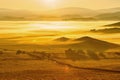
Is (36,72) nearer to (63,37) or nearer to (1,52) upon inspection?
(1,52)

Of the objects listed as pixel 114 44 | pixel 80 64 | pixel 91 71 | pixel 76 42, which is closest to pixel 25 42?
pixel 76 42

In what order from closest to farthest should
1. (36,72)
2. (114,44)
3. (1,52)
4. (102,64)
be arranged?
(36,72), (102,64), (1,52), (114,44)

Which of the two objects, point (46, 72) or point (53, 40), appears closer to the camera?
point (46, 72)

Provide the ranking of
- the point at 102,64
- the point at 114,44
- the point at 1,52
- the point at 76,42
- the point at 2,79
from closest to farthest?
1. the point at 2,79
2. the point at 102,64
3. the point at 1,52
4. the point at 114,44
5. the point at 76,42

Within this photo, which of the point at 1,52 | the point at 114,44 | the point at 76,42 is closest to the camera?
the point at 1,52

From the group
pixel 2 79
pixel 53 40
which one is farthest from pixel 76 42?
pixel 2 79

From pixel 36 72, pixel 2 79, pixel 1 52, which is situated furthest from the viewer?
pixel 1 52

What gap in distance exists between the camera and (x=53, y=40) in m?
39.2

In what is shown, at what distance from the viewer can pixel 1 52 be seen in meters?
29.4

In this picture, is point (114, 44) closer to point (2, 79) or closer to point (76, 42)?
point (76, 42)

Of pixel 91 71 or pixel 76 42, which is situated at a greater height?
pixel 76 42

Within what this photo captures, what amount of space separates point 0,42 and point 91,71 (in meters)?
16.3

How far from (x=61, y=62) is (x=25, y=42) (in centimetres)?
1136

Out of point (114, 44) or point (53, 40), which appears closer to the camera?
point (114, 44)
